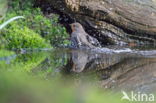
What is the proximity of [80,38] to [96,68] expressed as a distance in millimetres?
3209

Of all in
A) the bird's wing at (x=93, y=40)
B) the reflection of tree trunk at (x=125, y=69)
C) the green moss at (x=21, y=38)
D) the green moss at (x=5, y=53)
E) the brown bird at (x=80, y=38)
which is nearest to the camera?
the reflection of tree trunk at (x=125, y=69)

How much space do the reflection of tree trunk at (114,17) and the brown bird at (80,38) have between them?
464mm

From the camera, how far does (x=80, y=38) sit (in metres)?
8.98

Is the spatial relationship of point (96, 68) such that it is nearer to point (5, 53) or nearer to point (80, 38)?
point (5, 53)

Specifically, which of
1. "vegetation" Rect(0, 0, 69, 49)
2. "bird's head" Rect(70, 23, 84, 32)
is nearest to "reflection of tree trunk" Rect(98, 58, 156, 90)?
"vegetation" Rect(0, 0, 69, 49)

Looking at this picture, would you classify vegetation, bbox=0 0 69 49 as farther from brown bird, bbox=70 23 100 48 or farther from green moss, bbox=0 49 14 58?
green moss, bbox=0 49 14 58

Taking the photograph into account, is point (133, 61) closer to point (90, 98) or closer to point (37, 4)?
point (37, 4)

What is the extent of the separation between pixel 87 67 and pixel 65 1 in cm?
363

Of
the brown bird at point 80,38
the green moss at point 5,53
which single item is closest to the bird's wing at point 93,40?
the brown bird at point 80,38

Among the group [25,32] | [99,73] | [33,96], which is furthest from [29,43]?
[33,96]

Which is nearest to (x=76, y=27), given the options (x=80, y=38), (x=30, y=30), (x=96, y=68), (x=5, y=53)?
(x=80, y=38)

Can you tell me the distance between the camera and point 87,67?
19.6 ft

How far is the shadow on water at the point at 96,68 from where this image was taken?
4636mm

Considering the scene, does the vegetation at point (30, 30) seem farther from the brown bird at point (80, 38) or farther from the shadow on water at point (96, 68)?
the shadow on water at point (96, 68)
